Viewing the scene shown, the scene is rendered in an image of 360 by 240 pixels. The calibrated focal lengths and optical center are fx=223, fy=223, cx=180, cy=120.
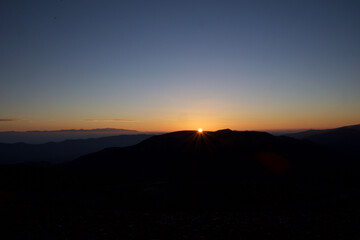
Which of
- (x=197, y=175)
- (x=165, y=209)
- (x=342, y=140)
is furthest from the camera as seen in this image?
(x=342, y=140)

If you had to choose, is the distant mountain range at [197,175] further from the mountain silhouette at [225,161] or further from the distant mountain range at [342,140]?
the distant mountain range at [342,140]

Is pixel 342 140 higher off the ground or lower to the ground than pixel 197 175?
higher

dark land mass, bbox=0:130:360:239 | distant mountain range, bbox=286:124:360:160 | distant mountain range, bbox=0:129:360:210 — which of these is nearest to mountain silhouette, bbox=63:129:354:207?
distant mountain range, bbox=0:129:360:210

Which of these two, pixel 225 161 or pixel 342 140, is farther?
pixel 342 140

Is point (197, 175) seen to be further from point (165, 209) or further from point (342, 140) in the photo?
point (342, 140)

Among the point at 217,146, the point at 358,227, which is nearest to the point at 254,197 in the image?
the point at 358,227

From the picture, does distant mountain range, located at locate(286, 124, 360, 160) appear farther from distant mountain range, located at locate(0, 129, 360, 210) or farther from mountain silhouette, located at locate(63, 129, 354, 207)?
distant mountain range, located at locate(0, 129, 360, 210)

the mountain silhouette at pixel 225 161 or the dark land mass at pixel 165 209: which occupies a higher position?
the dark land mass at pixel 165 209

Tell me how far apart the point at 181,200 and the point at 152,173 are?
44236mm

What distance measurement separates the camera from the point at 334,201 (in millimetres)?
14344

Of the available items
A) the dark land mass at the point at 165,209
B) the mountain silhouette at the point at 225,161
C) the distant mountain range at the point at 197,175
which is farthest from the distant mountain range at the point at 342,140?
the dark land mass at the point at 165,209

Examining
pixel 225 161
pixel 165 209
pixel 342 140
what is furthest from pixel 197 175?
pixel 342 140

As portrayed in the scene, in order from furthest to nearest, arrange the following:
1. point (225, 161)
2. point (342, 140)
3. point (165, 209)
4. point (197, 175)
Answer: point (342, 140) → point (225, 161) → point (197, 175) → point (165, 209)

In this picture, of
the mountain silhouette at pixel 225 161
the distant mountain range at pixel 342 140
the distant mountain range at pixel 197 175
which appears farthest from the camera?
the distant mountain range at pixel 342 140
